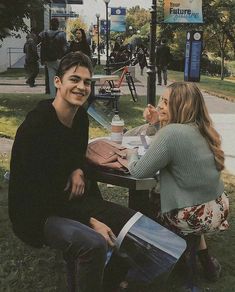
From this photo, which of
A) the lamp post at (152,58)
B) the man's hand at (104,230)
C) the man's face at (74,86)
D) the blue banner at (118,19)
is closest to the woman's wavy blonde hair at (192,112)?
the man's face at (74,86)

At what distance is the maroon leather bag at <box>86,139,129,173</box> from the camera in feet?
10.5

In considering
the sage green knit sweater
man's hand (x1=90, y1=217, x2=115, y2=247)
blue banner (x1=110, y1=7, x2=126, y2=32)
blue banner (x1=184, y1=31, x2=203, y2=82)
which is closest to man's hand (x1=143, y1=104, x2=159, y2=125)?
the sage green knit sweater

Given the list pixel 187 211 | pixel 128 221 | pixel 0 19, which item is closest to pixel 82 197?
pixel 128 221

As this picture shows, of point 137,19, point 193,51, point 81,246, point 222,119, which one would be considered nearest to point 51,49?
point 222,119

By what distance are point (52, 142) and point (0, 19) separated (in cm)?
793

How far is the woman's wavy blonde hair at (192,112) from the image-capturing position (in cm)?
299

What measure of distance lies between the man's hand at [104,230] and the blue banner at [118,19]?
112 ft

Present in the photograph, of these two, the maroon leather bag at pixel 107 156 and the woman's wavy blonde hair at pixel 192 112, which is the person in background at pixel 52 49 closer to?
the maroon leather bag at pixel 107 156

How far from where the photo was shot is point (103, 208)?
3016 mm

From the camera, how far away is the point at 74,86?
2949 millimetres

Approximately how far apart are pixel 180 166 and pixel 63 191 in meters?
0.71

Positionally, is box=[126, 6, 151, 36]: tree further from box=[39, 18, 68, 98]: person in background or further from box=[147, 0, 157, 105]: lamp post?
box=[147, 0, 157, 105]: lamp post

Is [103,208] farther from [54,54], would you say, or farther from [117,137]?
[54,54]

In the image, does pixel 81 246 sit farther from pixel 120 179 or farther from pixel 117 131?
pixel 117 131
